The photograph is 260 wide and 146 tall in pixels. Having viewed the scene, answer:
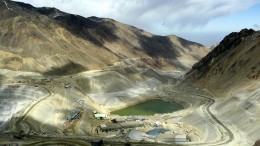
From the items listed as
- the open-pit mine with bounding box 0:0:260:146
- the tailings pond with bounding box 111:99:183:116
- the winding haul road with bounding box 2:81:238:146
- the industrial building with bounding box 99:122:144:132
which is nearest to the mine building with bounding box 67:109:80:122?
the open-pit mine with bounding box 0:0:260:146

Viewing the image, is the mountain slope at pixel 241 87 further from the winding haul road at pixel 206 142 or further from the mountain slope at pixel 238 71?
the winding haul road at pixel 206 142

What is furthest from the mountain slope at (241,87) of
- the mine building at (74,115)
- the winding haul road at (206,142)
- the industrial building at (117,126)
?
the mine building at (74,115)

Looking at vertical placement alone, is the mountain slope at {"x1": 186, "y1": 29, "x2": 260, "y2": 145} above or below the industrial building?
above

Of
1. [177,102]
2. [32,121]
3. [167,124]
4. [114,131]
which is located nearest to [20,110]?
[32,121]

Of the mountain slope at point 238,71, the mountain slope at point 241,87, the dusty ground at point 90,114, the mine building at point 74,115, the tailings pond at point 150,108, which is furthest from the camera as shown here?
the mountain slope at point 238,71

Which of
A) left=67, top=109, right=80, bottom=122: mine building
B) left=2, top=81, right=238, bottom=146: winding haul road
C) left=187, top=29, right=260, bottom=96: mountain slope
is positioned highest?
left=187, top=29, right=260, bottom=96: mountain slope

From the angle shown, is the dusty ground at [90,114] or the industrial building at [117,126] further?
the industrial building at [117,126]

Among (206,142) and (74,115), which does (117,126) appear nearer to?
(74,115)

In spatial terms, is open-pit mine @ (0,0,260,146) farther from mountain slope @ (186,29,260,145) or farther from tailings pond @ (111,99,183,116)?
tailings pond @ (111,99,183,116)

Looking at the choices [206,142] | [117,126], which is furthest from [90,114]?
[206,142]

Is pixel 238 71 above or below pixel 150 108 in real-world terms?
above
